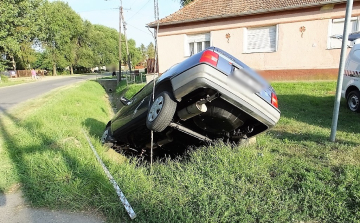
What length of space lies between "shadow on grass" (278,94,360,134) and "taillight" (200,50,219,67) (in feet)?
12.3

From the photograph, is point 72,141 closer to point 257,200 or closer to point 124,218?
point 124,218

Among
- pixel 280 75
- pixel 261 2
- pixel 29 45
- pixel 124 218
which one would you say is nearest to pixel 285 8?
pixel 261 2

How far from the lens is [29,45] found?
125 feet

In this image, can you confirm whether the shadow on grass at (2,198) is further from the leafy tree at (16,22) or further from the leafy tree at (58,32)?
the leafy tree at (58,32)

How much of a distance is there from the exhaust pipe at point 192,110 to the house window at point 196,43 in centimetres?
1312

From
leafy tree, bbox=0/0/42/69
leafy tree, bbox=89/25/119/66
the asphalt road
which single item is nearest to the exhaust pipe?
the asphalt road

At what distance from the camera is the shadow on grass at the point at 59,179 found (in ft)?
9.33

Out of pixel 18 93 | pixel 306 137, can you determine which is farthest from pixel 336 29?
pixel 18 93

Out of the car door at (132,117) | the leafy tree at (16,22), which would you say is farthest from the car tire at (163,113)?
the leafy tree at (16,22)

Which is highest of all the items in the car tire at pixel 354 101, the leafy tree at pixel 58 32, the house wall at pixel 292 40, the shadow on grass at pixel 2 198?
the leafy tree at pixel 58 32

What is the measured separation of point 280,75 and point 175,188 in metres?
12.9

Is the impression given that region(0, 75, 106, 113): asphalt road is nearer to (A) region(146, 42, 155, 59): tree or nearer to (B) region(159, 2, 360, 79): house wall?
(A) region(146, 42, 155, 59): tree

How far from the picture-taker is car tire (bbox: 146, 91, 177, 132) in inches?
124

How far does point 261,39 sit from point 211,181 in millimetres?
13104
